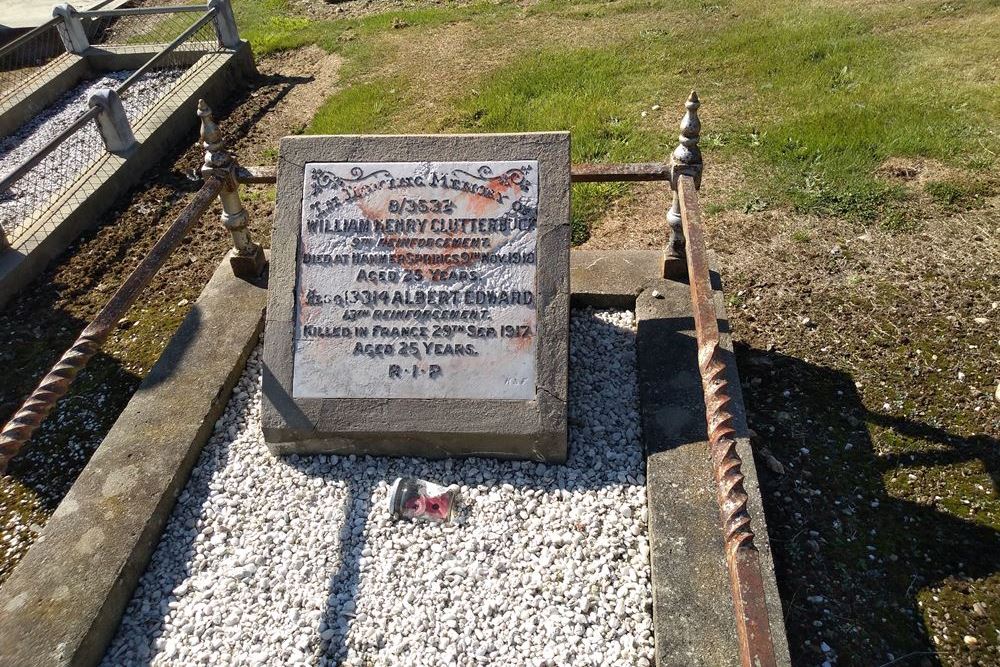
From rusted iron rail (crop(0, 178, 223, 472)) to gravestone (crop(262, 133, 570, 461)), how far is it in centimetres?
61

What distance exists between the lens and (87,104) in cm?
951

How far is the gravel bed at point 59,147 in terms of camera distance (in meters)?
7.34

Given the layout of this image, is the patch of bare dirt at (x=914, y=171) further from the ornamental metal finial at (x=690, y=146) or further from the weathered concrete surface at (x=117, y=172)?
the weathered concrete surface at (x=117, y=172)

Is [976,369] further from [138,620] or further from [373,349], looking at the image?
[138,620]

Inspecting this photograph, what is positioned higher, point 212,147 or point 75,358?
point 212,147

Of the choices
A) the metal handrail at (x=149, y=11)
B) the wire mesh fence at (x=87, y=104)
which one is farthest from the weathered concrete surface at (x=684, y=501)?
the metal handrail at (x=149, y=11)

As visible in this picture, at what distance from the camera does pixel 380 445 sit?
4098 millimetres

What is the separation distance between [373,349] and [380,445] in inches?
22.3

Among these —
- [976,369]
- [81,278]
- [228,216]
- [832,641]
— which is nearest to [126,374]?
[228,216]

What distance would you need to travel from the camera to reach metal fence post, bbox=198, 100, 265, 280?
4.46m

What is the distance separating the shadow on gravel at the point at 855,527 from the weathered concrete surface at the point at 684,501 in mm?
501

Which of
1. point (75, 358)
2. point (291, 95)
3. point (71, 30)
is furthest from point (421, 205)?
point (71, 30)

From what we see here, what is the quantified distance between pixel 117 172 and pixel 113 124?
557 mm

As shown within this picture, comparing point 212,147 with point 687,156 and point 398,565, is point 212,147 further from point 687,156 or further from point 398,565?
point 687,156
